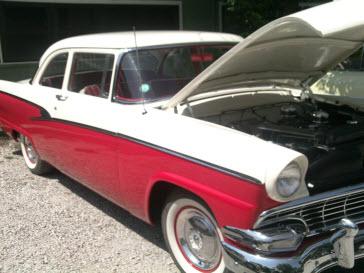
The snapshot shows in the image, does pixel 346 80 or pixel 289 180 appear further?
pixel 346 80

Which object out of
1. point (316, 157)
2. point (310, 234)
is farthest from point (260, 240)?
point (316, 157)

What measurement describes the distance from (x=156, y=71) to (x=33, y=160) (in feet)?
8.07

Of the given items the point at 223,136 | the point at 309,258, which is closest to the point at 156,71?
the point at 223,136

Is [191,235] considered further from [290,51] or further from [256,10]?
[256,10]

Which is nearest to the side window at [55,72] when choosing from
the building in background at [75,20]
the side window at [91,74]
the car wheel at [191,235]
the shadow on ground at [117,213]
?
the side window at [91,74]

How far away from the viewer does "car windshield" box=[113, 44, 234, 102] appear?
363 cm

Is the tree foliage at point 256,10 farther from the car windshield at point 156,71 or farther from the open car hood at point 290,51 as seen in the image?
the car windshield at point 156,71

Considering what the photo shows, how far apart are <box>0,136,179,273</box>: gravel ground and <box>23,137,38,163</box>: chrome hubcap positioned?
0.35 m

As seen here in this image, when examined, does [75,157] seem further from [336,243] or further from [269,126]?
[336,243]

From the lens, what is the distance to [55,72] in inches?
191

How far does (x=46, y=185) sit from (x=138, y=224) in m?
1.53

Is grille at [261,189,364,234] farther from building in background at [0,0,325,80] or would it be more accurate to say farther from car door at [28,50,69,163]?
building in background at [0,0,325,80]

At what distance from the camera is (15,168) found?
591 cm

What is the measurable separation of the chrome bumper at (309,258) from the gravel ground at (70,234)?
87 cm
